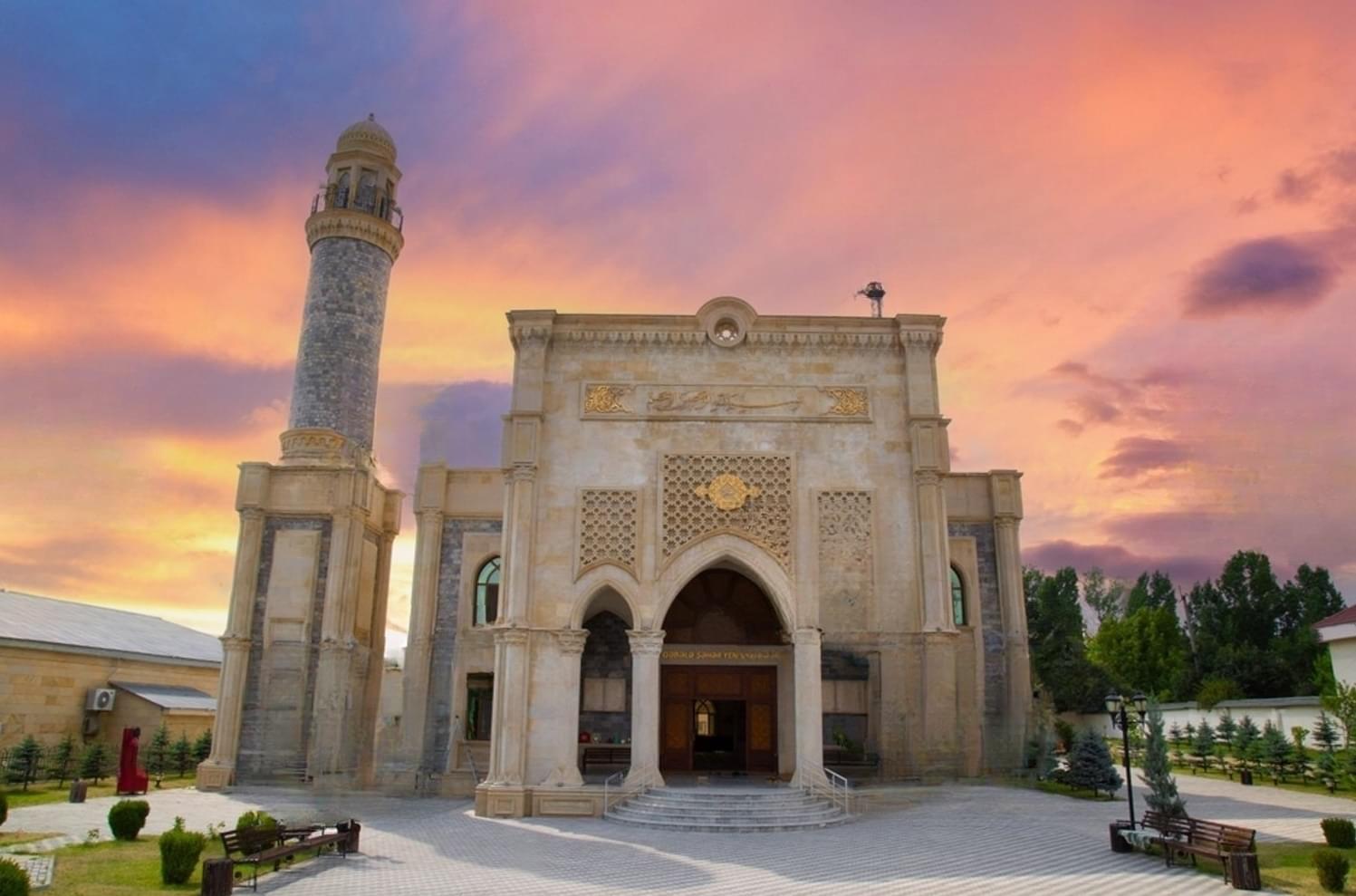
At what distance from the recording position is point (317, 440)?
27.4 metres

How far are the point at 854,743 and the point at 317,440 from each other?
17463 millimetres

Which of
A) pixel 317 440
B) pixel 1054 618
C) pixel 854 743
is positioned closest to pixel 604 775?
pixel 854 743

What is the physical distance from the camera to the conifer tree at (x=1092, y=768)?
66.7ft

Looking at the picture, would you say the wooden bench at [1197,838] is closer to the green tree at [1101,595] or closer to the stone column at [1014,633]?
the stone column at [1014,633]

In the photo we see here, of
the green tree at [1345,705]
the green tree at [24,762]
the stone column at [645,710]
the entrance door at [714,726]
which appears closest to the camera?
the green tree at [1345,705]

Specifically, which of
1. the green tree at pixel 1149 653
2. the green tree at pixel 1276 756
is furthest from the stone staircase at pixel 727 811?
the green tree at pixel 1149 653

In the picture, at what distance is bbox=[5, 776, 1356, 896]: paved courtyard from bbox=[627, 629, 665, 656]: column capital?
3.43 meters

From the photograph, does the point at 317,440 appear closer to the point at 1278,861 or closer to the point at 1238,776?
the point at 1278,861

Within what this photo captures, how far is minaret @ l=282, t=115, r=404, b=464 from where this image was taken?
91.6 ft

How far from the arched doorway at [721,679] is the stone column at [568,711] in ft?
12.1

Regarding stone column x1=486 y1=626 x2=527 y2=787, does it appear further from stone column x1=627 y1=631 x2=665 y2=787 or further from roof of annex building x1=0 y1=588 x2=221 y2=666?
roof of annex building x1=0 y1=588 x2=221 y2=666

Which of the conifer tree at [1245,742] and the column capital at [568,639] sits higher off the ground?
the column capital at [568,639]

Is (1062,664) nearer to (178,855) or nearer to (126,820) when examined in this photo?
(126,820)

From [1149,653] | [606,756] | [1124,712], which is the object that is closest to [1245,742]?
[1124,712]
